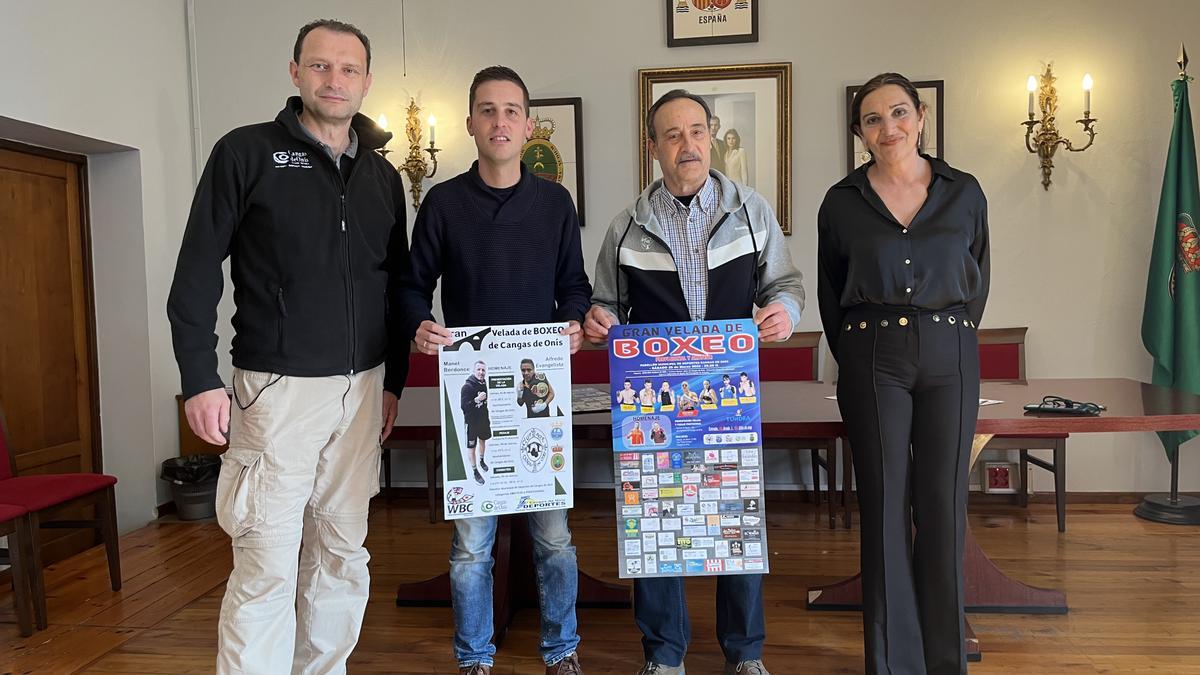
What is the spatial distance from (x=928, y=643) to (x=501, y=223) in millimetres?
1530

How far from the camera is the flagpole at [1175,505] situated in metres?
3.92

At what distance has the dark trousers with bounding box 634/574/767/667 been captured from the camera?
86.7 inches

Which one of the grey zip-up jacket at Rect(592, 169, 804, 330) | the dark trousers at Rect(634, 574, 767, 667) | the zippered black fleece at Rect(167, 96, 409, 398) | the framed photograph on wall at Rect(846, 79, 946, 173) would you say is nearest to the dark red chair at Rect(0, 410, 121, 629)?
the zippered black fleece at Rect(167, 96, 409, 398)

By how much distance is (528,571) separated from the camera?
2936 mm

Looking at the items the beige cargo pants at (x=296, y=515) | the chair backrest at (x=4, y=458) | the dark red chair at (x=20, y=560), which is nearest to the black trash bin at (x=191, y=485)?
the chair backrest at (x=4, y=458)

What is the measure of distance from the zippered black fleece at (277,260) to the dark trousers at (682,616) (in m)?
0.99

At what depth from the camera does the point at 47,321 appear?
407 centimetres

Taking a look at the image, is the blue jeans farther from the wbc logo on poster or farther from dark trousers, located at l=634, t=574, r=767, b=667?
dark trousers, located at l=634, t=574, r=767, b=667

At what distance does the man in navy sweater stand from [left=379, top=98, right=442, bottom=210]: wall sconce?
2.63 meters

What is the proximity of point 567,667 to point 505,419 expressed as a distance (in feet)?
2.38

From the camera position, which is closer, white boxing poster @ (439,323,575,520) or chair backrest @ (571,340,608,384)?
white boxing poster @ (439,323,575,520)

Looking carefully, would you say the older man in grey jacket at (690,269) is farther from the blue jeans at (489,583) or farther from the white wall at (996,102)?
the white wall at (996,102)

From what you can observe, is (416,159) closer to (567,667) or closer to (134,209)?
(134,209)

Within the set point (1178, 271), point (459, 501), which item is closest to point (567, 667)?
point (459, 501)
